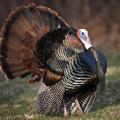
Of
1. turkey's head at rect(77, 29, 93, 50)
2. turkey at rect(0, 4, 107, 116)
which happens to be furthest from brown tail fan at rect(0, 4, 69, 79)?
turkey's head at rect(77, 29, 93, 50)

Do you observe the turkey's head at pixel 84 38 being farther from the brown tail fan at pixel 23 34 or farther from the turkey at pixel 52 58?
the brown tail fan at pixel 23 34

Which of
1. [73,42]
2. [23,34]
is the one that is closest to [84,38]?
[73,42]

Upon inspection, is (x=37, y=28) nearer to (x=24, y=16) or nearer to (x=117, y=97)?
(x=24, y=16)

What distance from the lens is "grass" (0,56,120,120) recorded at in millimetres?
8320

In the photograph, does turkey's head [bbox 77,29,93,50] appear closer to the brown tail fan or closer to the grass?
the brown tail fan

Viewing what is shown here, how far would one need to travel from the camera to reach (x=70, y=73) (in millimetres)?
7906

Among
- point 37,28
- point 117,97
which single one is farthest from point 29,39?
point 117,97

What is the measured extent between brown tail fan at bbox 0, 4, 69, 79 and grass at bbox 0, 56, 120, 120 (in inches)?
23.9

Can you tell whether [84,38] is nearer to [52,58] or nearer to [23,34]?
[52,58]

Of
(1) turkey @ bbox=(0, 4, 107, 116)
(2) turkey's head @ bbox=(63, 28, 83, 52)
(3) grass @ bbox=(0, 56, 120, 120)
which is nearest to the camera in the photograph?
(1) turkey @ bbox=(0, 4, 107, 116)

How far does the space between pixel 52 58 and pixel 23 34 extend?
99 centimetres

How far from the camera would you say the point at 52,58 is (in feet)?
26.9

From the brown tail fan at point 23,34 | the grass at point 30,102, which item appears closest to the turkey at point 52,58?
the brown tail fan at point 23,34

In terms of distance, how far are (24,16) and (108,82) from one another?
3.00 m
